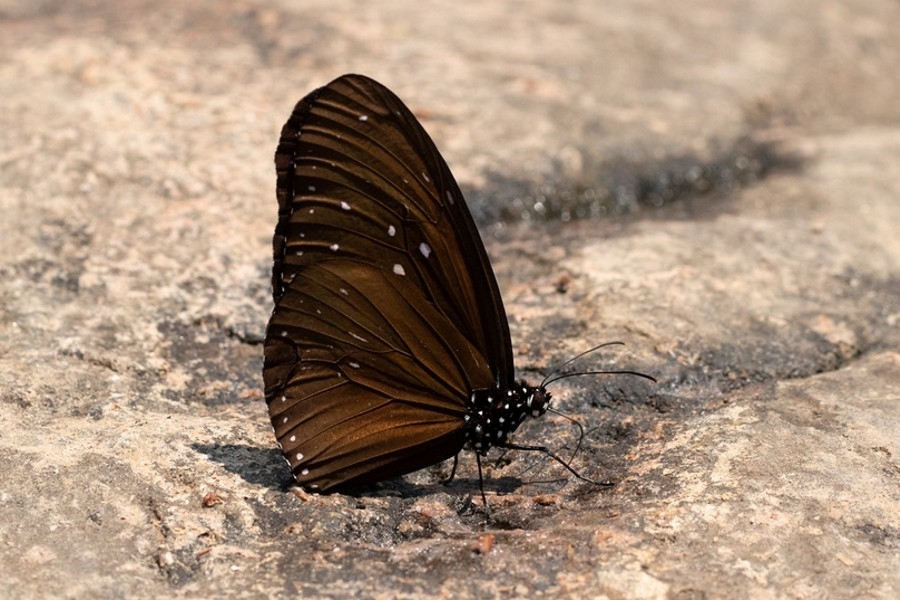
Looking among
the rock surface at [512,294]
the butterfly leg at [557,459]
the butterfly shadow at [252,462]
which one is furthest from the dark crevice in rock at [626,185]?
the butterfly shadow at [252,462]

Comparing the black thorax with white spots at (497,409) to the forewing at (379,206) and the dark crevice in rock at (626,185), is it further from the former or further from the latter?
the dark crevice in rock at (626,185)

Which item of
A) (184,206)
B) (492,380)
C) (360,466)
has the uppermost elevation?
(184,206)

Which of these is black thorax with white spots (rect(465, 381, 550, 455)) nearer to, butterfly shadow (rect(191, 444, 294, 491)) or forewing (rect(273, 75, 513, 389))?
forewing (rect(273, 75, 513, 389))

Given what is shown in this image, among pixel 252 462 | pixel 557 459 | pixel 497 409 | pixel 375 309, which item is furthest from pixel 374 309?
pixel 557 459

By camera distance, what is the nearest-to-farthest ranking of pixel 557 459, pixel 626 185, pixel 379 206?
pixel 379 206
pixel 557 459
pixel 626 185

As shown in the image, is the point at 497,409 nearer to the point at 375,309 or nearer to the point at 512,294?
the point at 375,309

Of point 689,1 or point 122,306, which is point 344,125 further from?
point 689,1

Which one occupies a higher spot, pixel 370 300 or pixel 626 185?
pixel 370 300

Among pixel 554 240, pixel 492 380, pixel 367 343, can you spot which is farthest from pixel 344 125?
pixel 554 240
